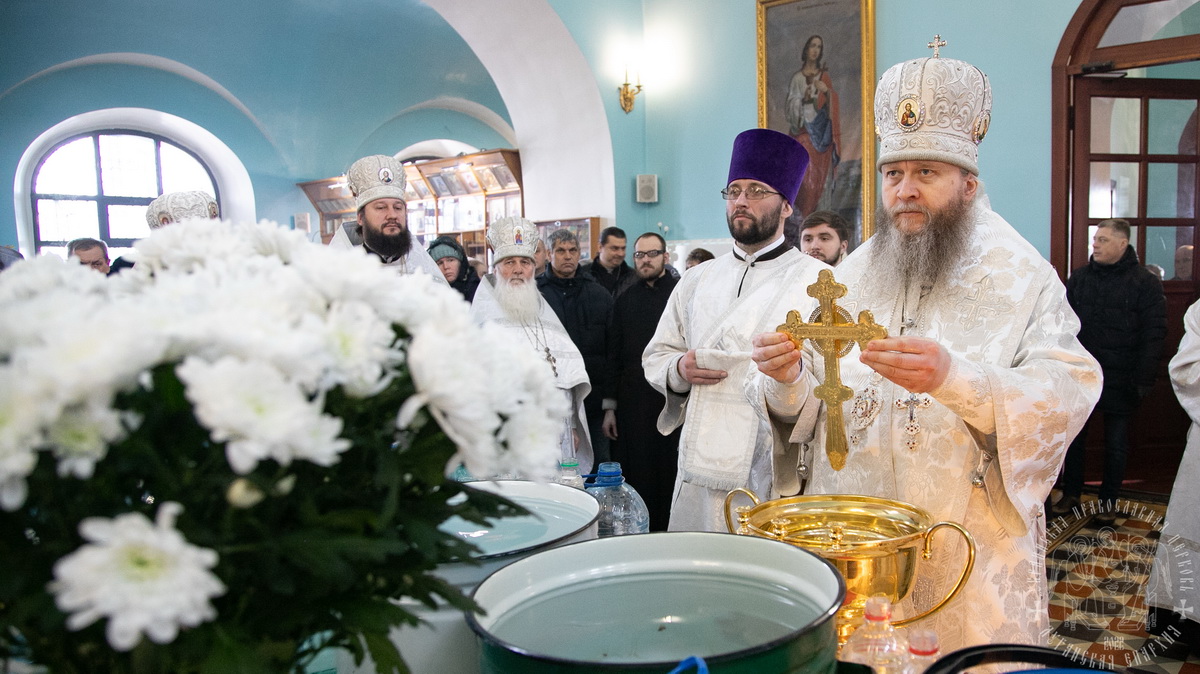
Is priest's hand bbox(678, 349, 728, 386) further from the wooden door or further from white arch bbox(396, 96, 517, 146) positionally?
white arch bbox(396, 96, 517, 146)

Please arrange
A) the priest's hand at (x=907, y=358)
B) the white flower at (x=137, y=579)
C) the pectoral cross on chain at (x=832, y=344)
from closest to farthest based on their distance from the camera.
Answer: the white flower at (x=137, y=579) → the priest's hand at (x=907, y=358) → the pectoral cross on chain at (x=832, y=344)

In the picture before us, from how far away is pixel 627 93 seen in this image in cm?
866

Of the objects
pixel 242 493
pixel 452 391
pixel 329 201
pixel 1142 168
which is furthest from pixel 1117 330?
pixel 329 201

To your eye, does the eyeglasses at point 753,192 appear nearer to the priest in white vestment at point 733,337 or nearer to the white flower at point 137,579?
the priest in white vestment at point 733,337

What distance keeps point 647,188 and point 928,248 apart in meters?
6.94

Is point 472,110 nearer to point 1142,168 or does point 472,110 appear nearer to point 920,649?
point 1142,168

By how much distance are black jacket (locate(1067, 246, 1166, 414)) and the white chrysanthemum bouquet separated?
589 cm

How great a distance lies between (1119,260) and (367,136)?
1112 cm

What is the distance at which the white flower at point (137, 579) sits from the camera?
47 cm

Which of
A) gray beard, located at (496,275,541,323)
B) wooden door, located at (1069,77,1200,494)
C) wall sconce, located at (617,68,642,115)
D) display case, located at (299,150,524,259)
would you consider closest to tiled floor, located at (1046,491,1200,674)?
wooden door, located at (1069,77,1200,494)

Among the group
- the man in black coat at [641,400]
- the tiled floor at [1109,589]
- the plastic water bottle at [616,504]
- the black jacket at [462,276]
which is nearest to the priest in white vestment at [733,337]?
the plastic water bottle at [616,504]

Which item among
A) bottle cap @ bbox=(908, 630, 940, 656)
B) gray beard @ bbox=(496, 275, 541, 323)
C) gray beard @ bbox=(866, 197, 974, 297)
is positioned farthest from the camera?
gray beard @ bbox=(496, 275, 541, 323)

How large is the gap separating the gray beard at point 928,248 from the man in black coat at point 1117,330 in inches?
169

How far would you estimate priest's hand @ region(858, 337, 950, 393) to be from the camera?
150 cm
